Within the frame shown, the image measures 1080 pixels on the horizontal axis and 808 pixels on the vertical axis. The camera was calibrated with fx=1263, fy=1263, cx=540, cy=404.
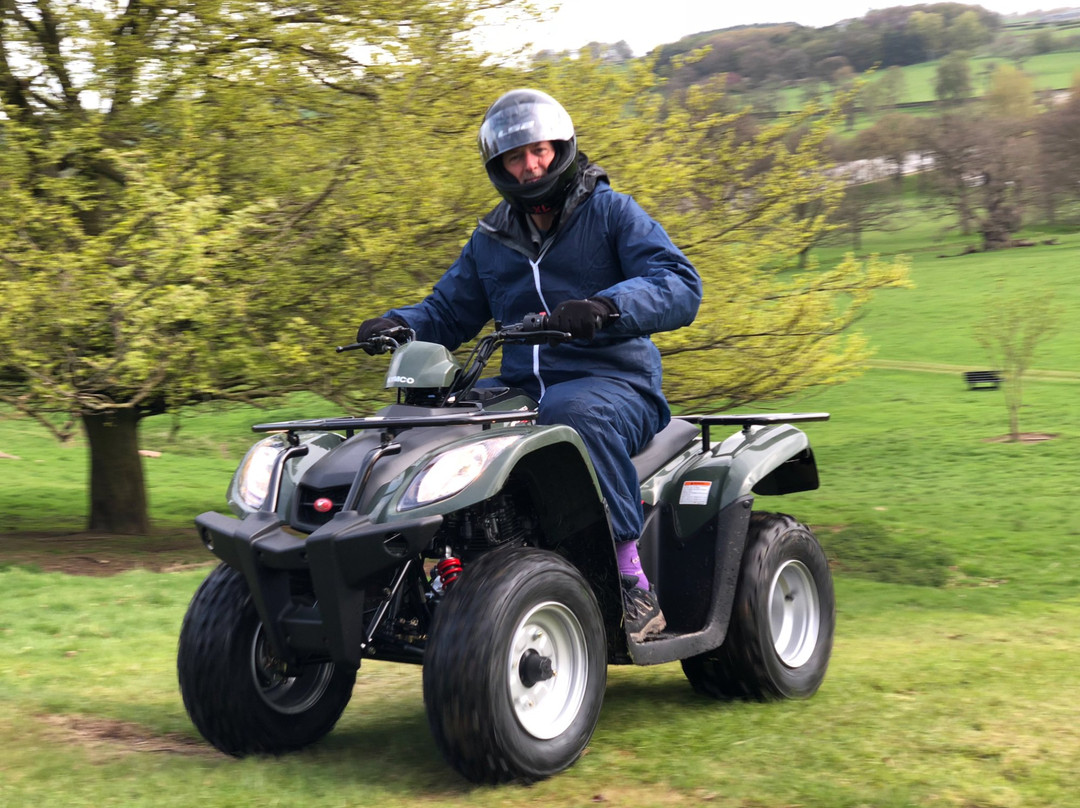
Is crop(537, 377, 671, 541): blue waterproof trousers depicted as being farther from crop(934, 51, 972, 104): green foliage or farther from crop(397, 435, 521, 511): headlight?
crop(934, 51, 972, 104): green foliage

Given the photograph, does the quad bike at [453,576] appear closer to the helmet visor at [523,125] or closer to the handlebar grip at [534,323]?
the handlebar grip at [534,323]

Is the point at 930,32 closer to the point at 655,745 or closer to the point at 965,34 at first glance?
the point at 965,34

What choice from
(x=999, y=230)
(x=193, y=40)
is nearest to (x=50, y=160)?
(x=193, y=40)

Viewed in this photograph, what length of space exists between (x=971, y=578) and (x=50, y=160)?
9930 millimetres

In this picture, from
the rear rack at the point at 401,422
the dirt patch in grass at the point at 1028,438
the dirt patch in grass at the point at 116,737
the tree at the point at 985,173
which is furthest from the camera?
the tree at the point at 985,173

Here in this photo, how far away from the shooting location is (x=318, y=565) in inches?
146

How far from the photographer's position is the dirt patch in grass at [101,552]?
1148 cm

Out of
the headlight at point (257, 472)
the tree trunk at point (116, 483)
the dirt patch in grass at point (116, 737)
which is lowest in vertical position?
the tree trunk at point (116, 483)

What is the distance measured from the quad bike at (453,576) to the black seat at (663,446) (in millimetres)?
11

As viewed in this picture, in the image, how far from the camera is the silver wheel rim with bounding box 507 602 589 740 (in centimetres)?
404

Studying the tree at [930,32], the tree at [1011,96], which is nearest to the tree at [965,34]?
the tree at [930,32]

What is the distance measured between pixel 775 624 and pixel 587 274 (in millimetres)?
1806

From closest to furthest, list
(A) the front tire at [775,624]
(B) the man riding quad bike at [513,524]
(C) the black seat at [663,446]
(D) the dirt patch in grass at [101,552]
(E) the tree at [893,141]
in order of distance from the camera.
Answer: (B) the man riding quad bike at [513,524], (C) the black seat at [663,446], (A) the front tire at [775,624], (D) the dirt patch in grass at [101,552], (E) the tree at [893,141]

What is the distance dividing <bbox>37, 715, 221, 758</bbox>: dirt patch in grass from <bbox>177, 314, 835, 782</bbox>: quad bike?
32cm
